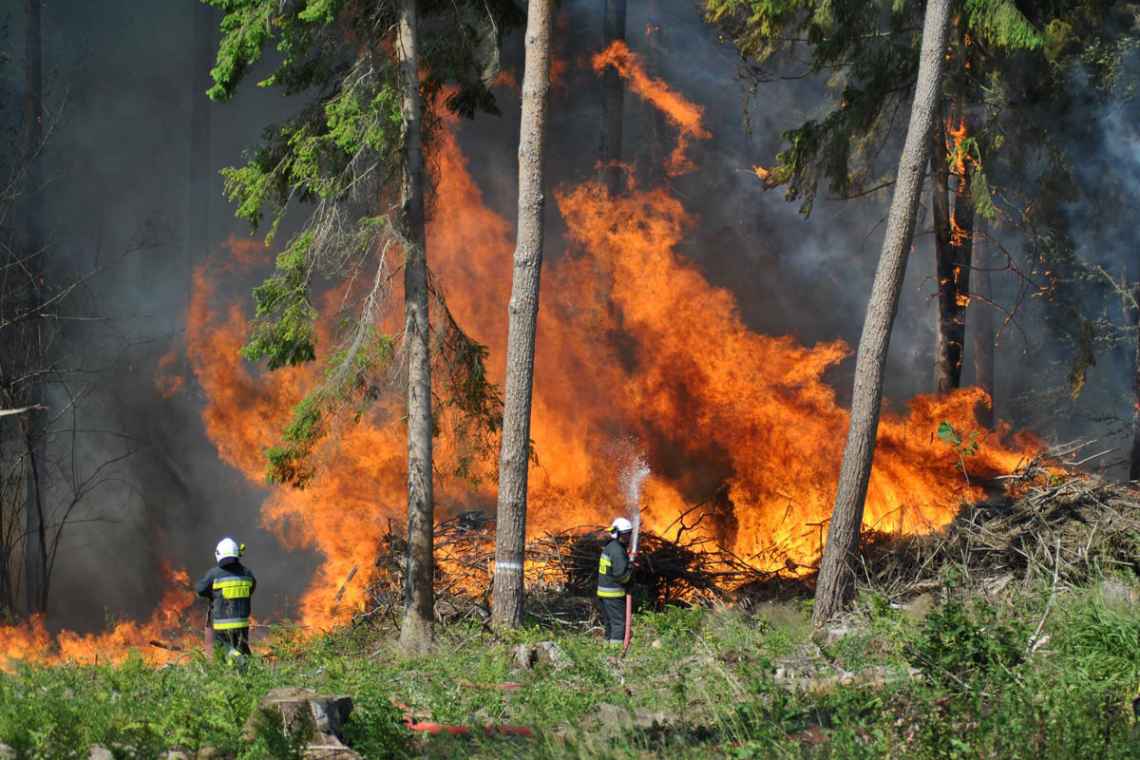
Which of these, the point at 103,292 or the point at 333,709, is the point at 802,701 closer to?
the point at 333,709

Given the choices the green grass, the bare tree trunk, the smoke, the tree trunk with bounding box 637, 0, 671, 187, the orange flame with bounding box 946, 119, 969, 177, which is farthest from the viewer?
the tree trunk with bounding box 637, 0, 671, 187

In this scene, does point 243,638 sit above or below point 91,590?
above

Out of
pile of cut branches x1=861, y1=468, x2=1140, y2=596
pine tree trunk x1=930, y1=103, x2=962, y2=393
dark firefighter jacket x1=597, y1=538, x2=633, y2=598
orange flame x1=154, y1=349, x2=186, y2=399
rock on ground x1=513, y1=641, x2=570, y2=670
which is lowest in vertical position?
rock on ground x1=513, y1=641, x2=570, y2=670

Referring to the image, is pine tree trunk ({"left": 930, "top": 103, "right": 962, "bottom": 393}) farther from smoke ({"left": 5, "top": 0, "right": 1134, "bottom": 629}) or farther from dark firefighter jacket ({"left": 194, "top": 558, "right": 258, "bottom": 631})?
dark firefighter jacket ({"left": 194, "top": 558, "right": 258, "bottom": 631})

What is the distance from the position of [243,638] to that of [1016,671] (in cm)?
765

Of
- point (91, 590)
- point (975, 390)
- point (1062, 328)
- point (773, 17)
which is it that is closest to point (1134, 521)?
point (975, 390)

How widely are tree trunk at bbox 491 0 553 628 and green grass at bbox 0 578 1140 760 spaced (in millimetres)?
2340

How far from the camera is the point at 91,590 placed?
2081 cm

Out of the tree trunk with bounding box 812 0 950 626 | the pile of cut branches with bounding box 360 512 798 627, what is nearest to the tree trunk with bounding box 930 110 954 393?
the tree trunk with bounding box 812 0 950 626

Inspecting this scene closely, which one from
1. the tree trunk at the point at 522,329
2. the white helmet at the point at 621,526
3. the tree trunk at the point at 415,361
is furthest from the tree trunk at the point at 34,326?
the white helmet at the point at 621,526

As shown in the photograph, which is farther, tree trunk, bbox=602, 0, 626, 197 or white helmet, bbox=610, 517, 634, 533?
tree trunk, bbox=602, 0, 626, 197

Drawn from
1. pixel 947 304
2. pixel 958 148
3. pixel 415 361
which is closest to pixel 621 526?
pixel 415 361

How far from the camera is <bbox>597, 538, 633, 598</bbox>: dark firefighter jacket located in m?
13.3

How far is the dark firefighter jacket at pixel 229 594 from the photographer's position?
11.9 meters
